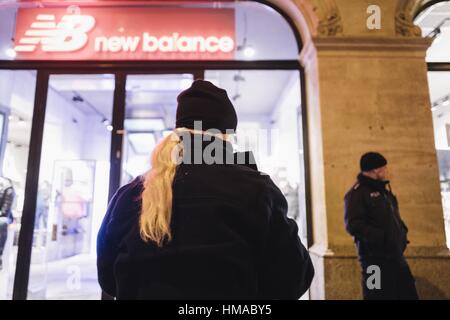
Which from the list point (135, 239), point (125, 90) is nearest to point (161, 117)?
point (125, 90)

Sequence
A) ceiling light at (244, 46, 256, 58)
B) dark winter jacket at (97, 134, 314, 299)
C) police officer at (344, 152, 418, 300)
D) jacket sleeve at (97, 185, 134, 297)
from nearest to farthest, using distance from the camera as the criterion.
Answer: dark winter jacket at (97, 134, 314, 299)
jacket sleeve at (97, 185, 134, 297)
police officer at (344, 152, 418, 300)
ceiling light at (244, 46, 256, 58)

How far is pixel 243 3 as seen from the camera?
4684mm

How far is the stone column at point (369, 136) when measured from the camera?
3.56 m

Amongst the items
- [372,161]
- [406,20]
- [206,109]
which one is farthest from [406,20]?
[206,109]

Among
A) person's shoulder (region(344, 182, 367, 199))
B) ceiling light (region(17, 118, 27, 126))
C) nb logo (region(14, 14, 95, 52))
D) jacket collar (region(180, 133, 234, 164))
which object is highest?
nb logo (region(14, 14, 95, 52))

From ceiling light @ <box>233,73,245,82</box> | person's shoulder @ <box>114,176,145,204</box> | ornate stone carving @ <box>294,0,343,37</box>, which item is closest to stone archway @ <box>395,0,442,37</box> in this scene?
ornate stone carving @ <box>294,0,343,37</box>

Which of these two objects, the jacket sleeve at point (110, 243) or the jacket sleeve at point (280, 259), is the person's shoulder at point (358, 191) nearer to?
the jacket sleeve at point (280, 259)

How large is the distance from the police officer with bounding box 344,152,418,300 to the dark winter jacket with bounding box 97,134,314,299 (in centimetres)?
189

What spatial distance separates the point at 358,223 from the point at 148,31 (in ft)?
11.1

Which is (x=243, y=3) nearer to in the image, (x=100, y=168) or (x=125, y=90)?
(x=125, y=90)

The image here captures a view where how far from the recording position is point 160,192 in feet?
3.65

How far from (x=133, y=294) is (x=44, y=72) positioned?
426cm

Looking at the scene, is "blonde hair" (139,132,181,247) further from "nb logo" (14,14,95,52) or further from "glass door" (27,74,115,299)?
"nb logo" (14,14,95,52)

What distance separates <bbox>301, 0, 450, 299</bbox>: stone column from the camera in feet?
11.7
